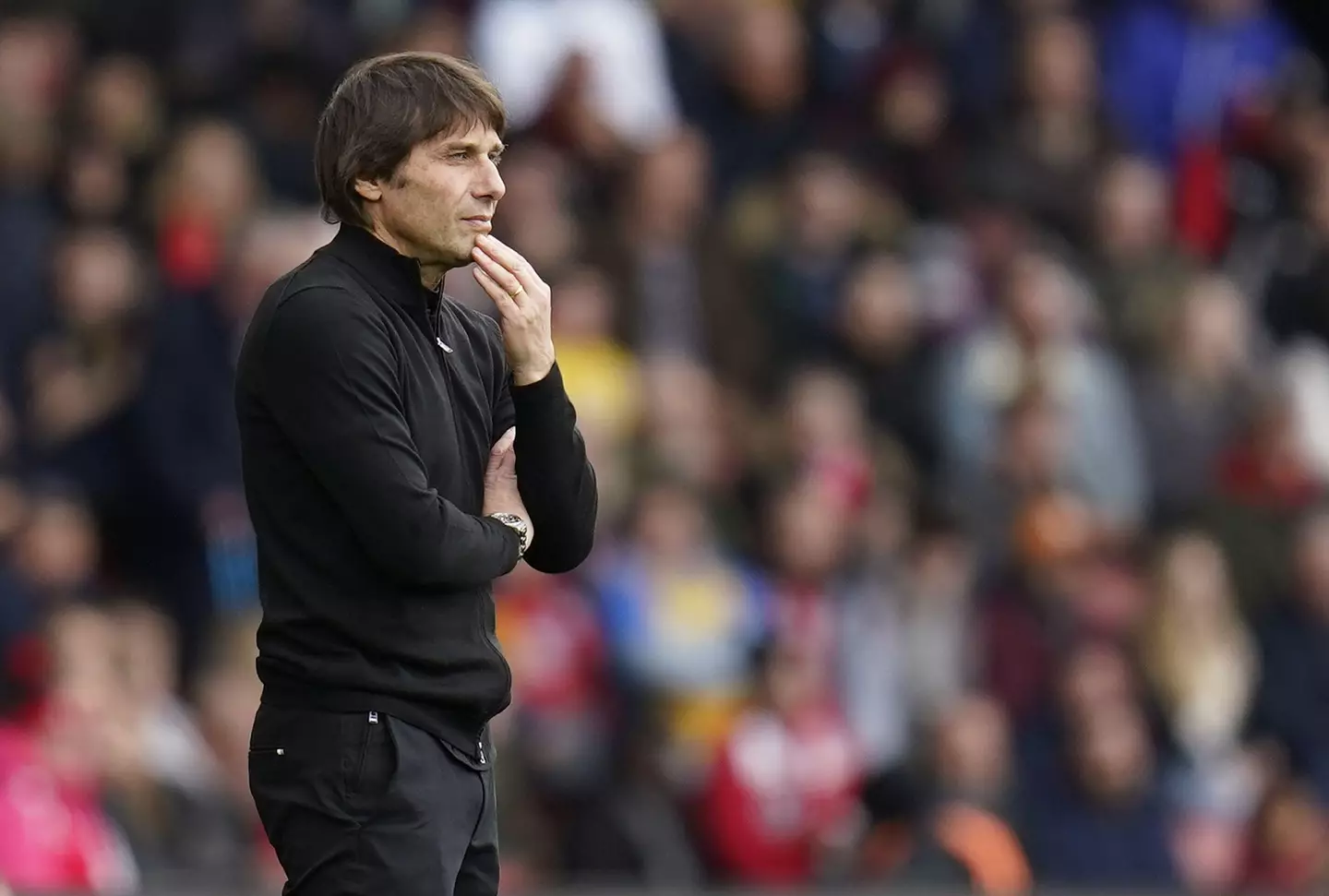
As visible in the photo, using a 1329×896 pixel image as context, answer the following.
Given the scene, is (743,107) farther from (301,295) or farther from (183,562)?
(301,295)

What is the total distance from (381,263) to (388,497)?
0.41 meters

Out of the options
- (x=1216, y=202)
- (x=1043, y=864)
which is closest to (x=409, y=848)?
(x=1043, y=864)

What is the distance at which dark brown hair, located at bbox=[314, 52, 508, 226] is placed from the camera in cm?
356

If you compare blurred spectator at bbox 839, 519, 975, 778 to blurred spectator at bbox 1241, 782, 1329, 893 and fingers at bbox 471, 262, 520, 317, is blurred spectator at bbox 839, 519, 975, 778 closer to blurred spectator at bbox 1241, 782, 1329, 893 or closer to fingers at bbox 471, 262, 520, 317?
blurred spectator at bbox 1241, 782, 1329, 893

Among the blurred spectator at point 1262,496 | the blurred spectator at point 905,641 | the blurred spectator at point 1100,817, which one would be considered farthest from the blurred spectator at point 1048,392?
the blurred spectator at point 1100,817

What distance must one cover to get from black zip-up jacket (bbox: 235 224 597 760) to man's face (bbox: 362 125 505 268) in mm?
58

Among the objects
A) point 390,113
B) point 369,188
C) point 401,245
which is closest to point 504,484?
point 401,245

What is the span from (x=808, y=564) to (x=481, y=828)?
5199 mm

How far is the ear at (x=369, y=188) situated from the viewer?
3.62m

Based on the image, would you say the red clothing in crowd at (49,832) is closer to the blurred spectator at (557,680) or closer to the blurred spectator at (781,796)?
the blurred spectator at (557,680)

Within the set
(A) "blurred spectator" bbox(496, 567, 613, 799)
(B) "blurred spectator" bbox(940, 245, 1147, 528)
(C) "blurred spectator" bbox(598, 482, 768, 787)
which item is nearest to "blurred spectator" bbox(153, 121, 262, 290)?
(A) "blurred spectator" bbox(496, 567, 613, 799)

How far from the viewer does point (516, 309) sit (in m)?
3.62

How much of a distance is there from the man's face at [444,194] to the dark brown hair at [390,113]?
0.8 inches

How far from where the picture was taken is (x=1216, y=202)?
11.3 metres
